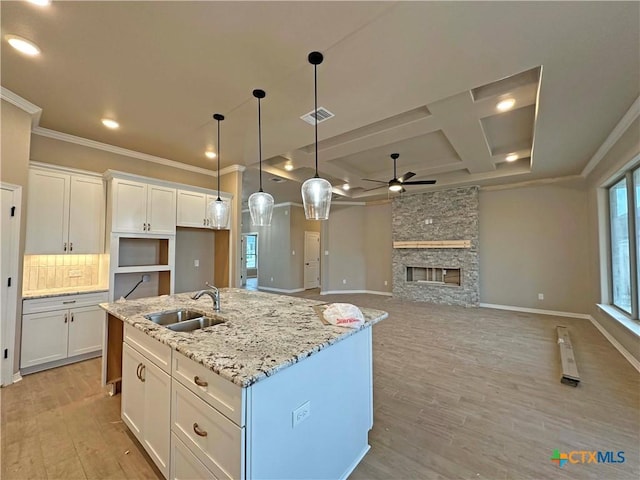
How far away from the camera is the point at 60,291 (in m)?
3.28

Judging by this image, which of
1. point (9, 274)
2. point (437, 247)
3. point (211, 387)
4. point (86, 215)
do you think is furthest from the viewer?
point (437, 247)

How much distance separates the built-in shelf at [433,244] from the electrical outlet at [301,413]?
6.03 m

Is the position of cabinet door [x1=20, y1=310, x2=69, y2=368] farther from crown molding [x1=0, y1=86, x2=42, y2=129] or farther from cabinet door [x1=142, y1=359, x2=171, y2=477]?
cabinet door [x1=142, y1=359, x2=171, y2=477]

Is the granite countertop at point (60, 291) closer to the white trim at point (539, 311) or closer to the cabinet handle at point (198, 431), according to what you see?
the cabinet handle at point (198, 431)

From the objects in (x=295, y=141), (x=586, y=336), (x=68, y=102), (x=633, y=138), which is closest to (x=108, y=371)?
(x=68, y=102)

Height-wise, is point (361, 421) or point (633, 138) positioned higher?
point (633, 138)

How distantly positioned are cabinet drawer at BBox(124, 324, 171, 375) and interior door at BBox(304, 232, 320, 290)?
7.11 meters

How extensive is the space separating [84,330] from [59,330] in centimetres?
23

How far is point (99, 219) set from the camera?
12.1 feet

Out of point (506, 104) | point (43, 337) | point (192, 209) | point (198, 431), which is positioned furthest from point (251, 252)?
point (198, 431)

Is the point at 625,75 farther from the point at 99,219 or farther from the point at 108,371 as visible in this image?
the point at 99,219

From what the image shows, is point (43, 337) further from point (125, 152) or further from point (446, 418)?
point (446, 418)

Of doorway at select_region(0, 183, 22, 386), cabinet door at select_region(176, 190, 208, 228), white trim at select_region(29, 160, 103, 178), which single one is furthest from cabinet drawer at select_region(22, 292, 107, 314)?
white trim at select_region(29, 160, 103, 178)

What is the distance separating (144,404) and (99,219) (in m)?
2.93
